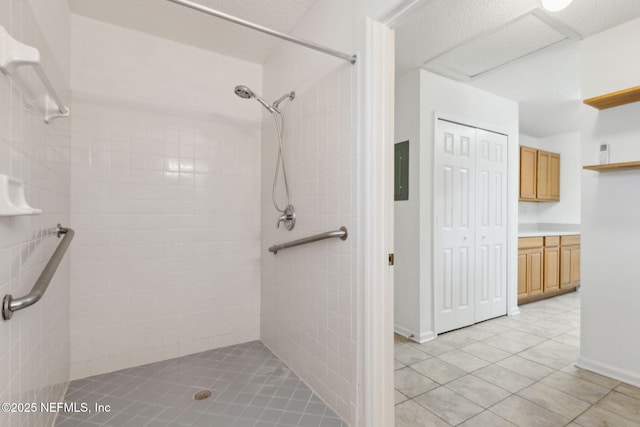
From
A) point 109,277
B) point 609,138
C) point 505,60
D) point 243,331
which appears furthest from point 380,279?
point 505,60

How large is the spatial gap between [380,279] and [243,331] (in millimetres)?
1588

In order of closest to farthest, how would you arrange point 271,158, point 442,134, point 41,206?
point 41,206 → point 271,158 → point 442,134

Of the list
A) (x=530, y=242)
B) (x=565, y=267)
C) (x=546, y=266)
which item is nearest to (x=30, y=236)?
(x=530, y=242)

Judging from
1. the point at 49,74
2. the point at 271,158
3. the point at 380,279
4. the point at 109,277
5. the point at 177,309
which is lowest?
the point at 177,309

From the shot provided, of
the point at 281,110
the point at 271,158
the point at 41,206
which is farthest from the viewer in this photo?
the point at 271,158

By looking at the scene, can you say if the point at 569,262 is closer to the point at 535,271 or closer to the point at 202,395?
the point at 535,271

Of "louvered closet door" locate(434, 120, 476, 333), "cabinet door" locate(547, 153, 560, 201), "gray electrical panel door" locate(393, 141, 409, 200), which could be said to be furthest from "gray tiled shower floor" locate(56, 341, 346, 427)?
"cabinet door" locate(547, 153, 560, 201)

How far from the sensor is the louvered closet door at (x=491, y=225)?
9.93ft

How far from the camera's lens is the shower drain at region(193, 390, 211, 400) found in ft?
5.81

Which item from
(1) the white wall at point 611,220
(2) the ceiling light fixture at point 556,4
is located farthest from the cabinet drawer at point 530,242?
(2) the ceiling light fixture at point 556,4

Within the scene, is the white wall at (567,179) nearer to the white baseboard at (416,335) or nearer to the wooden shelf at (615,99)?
the wooden shelf at (615,99)

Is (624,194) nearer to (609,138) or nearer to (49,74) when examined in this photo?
(609,138)

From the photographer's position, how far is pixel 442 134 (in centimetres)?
275

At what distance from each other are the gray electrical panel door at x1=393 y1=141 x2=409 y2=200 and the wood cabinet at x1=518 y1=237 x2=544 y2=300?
1.82 m
